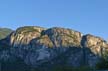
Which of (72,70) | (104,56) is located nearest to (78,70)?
(72,70)

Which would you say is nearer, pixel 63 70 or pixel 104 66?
pixel 104 66

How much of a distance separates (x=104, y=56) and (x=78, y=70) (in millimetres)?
34867

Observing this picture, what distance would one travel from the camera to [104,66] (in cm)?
12344

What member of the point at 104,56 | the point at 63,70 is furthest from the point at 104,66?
the point at 63,70

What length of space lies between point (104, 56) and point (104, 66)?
7.92m

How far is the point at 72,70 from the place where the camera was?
16412 centimetres

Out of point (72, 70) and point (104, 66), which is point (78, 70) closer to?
point (72, 70)

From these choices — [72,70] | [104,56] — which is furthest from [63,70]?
[104,56]

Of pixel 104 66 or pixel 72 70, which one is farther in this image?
pixel 72 70

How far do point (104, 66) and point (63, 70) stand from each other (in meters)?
36.5

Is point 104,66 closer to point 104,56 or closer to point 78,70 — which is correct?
point 104,56

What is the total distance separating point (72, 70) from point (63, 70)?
26.0 feet

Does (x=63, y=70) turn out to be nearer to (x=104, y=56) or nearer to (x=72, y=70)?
(x=72, y=70)

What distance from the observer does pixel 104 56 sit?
429 feet
